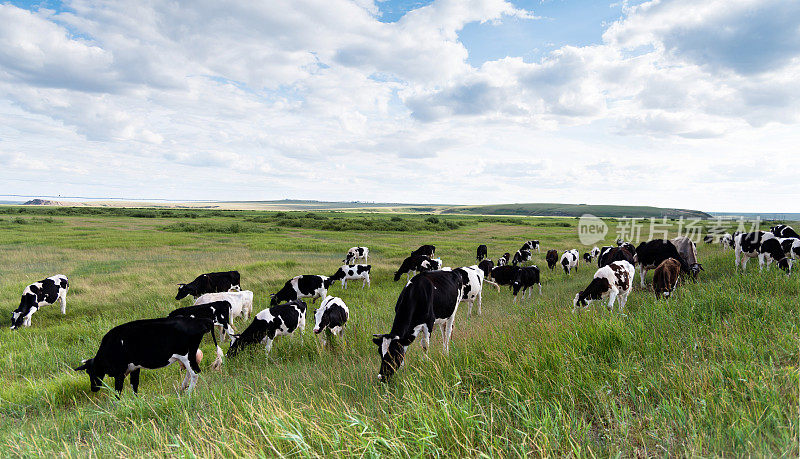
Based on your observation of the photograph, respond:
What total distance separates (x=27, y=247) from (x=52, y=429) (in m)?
32.8

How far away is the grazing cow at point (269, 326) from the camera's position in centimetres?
823

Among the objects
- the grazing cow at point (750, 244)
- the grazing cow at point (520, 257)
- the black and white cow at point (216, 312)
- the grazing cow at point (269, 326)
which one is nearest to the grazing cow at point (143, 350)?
the grazing cow at point (269, 326)

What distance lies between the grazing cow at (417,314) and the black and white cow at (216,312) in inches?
206

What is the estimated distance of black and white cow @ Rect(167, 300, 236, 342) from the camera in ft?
29.8

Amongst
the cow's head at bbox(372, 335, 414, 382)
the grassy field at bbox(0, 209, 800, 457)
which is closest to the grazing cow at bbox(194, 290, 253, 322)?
the grassy field at bbox(0, 209, 800, 457)

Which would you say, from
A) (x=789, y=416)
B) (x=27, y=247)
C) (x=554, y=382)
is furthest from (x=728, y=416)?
(x=27, y=247)

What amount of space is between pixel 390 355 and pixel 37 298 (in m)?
12.7

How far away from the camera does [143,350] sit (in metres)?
6.17

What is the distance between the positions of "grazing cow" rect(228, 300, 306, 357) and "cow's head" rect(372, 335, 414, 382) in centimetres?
389

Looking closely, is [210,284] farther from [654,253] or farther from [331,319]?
[654,253]

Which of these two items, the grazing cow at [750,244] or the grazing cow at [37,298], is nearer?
the grazing cow at [37,298]

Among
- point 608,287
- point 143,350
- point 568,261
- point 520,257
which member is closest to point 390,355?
point 143,350

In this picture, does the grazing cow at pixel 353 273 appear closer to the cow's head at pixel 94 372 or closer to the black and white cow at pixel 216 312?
the black and white cow at pixel 216 312

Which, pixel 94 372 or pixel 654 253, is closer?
pixel 94 372
